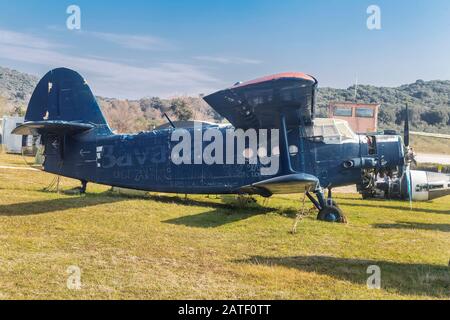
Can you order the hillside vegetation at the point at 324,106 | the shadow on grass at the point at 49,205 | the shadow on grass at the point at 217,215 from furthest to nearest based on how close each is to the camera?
the hillside vegetation at the point at 324,106 < the shadow on grass at the point at 49,205 < the shadow on grass at the point at 217,215

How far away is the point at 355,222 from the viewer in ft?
31.8

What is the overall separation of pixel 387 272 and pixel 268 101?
4.57 metres

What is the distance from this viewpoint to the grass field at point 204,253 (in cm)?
453

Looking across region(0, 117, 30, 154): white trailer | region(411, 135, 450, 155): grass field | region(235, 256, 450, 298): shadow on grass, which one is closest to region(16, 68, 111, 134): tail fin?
region(235, 256, 450, 298): shadow on grass

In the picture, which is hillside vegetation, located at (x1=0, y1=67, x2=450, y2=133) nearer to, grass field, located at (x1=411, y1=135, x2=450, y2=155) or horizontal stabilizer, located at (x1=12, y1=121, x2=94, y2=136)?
grass field, located at (x1=411, y1=135, x2=450, y2=155)

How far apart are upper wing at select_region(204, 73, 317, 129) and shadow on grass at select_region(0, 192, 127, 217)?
4197mm

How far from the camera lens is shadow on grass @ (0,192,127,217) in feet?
29.1

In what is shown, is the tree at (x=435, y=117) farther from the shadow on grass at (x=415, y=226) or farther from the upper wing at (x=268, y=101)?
the upper wing at (x=268, y=101)

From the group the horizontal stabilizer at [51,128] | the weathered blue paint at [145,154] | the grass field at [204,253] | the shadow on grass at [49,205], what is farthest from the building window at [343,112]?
the shadow on grass at [49,205]

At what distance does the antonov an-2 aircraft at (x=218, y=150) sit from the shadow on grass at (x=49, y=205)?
2.90 feet

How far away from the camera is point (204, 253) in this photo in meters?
6.18

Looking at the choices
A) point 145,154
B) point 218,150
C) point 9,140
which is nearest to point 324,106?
point 9,140

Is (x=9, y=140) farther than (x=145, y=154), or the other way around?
(x=9, y=140)

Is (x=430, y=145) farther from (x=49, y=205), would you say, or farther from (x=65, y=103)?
(x=49, y=205)
